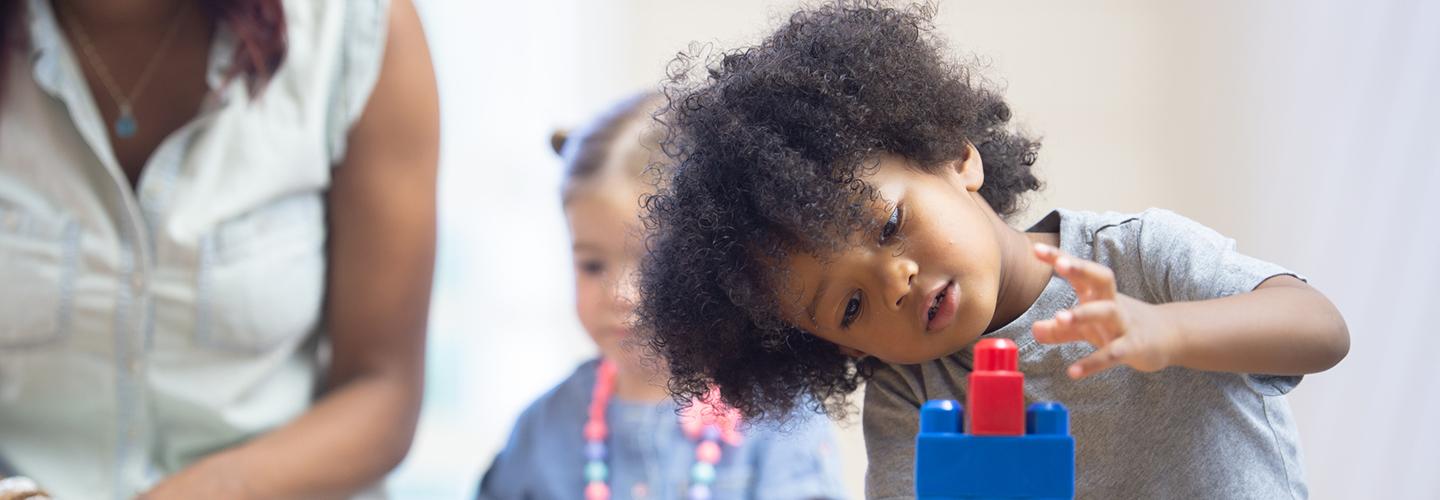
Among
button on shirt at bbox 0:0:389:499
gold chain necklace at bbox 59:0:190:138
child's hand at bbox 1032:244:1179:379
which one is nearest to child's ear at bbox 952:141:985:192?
child's hand at bbox 1032:244:1179:379

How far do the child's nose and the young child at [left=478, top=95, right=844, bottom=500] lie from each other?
49cm

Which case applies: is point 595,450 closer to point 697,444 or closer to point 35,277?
point 697,444

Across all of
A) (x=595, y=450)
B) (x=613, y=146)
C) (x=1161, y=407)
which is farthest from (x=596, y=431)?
(x=1161, y=407)

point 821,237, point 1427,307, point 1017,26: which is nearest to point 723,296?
point 821,237

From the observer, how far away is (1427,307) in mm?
1255

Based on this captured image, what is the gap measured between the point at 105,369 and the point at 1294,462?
870 mm

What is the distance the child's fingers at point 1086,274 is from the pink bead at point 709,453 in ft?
2.24

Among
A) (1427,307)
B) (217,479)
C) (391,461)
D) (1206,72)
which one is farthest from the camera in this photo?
(1206,72)

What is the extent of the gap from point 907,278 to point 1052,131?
119cm

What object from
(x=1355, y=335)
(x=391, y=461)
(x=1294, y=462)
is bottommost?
(x=391, y=461)

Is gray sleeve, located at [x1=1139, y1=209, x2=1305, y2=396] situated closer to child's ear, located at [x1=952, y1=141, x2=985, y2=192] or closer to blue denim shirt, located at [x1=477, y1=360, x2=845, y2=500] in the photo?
child's ear, located at [x1=952, y1=141, x2=985, y2=192]

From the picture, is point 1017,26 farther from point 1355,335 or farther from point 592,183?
point 592,183

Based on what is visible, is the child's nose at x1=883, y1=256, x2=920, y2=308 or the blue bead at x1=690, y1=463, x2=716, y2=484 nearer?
the child's nose at x1=883, y1=256, x2=920, y2=308

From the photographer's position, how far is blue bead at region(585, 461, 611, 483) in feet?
4.18
